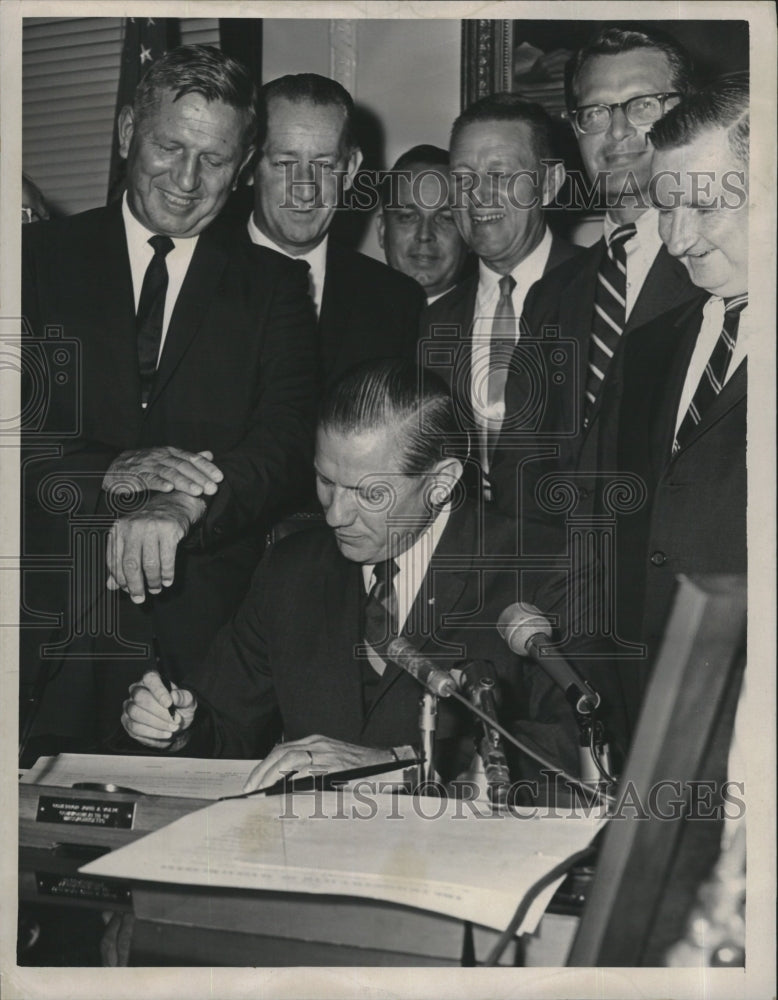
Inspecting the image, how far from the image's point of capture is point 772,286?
2365 mm

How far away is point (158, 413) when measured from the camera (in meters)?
2.48

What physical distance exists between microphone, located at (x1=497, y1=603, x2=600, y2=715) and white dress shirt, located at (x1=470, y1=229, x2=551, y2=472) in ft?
2.11

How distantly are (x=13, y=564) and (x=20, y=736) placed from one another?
0.35 m

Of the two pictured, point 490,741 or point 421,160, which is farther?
point 421,160

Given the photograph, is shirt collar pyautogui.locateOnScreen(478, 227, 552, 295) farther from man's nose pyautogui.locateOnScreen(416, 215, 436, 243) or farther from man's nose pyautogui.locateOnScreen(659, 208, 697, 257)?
man's nose pyautogui.locateOnScreen(659, 208, 697, 257)

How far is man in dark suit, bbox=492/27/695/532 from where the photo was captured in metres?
2.44

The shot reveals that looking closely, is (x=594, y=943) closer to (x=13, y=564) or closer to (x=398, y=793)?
(x=398, y=793)

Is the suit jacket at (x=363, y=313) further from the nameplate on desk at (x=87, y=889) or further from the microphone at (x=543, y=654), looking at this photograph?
the nameplate on desk at (x=87, y=889)

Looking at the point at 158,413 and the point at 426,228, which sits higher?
the point at 426,228

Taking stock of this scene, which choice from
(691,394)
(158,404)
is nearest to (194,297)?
(158,404)

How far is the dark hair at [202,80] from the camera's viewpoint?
2.43 m

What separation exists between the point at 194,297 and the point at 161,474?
41 centimetres

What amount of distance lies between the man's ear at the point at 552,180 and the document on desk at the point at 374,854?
1.36 meters

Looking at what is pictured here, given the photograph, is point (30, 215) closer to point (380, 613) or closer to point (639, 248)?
point (380, 613)
